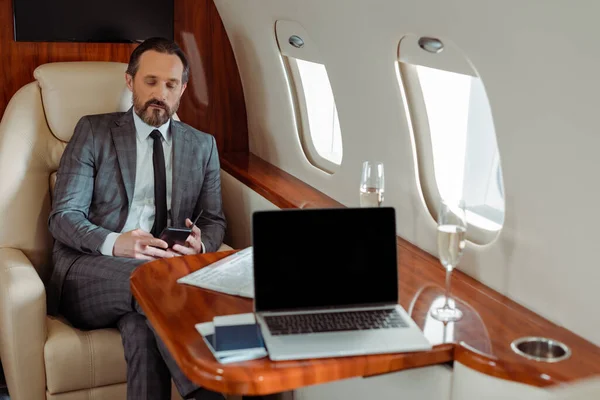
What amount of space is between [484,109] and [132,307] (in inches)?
60.8

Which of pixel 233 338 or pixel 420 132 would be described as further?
pixel 420 132

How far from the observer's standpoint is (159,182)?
130 inches

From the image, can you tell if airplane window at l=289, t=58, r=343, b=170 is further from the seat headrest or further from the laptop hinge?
the laptop hinge

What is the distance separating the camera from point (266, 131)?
13.7ft

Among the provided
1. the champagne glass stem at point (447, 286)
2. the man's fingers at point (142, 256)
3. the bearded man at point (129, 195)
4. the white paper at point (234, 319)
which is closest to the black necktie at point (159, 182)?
the bearded man at point (129, 195)

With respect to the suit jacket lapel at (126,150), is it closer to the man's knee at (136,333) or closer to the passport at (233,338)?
the man's knee at (136,333)

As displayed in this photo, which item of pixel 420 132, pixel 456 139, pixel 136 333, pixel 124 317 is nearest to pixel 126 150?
pixel 124 317

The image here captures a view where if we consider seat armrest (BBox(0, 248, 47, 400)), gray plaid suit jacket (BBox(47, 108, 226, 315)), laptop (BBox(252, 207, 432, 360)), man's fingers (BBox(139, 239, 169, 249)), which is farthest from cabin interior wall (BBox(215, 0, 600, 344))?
seat armrest (BBox(0, 248, 47, 400))

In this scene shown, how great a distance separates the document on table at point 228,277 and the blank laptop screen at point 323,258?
0.24 metres

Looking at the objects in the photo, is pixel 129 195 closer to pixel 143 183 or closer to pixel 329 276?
pixel 143 183

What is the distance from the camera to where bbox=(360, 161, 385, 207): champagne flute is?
2.59m

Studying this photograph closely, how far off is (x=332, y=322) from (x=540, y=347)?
0.58 m

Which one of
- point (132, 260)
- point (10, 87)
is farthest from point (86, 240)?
point (10, 87)

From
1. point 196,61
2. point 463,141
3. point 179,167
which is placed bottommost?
point 179,167
